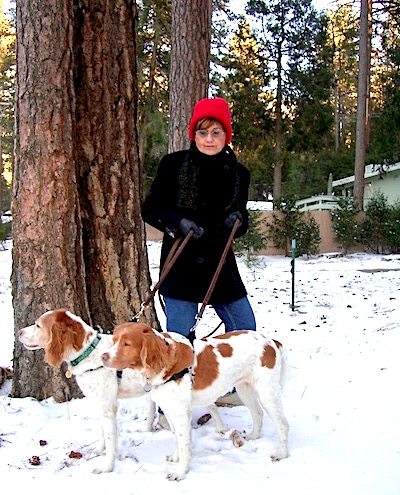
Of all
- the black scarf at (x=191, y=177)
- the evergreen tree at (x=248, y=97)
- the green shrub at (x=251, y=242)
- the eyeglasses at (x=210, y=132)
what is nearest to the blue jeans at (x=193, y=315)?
the black scarf at (x=191, y=177)

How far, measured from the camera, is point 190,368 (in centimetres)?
313

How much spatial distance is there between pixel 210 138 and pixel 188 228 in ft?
2.21

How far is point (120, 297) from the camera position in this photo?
4355mm

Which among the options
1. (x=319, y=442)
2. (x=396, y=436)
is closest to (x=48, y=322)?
(x=319, y=442)

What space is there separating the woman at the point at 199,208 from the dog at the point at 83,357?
72 centimetres

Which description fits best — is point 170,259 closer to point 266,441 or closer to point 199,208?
point 199,208

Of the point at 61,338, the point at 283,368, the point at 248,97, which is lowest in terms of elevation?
the point at 283,368

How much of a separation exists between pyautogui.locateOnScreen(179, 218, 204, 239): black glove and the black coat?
0.10 m

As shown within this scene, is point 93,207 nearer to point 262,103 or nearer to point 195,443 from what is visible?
point 195,443

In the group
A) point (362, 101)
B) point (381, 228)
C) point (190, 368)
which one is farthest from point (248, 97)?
point (190, 368)

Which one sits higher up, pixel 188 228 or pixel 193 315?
pixel 188 228

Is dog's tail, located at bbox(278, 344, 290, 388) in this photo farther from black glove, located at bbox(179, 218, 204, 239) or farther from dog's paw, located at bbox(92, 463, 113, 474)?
dog's paw, located at bbox(92, 463, 113, 474)

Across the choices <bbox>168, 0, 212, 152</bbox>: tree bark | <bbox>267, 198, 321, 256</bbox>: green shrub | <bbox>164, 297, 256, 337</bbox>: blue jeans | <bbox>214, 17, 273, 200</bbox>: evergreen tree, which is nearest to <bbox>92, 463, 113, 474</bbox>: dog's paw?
<bbox>164, 297, 256, 337</bbox>: blue jeans

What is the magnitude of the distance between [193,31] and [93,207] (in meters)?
4.87
